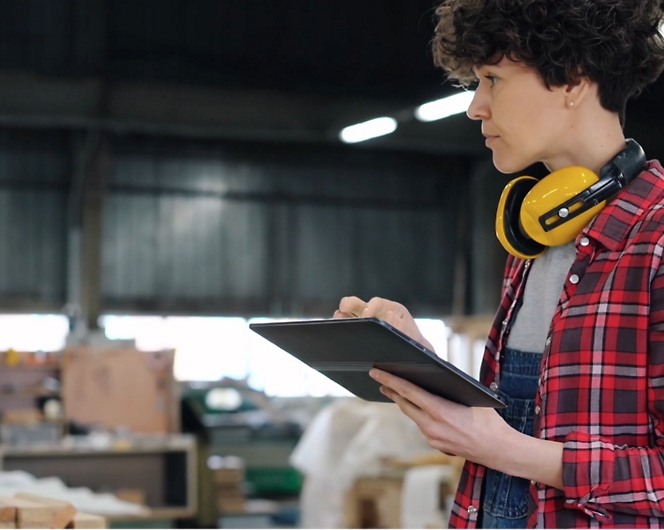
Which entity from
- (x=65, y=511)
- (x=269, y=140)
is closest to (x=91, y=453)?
(x=65, y=511)

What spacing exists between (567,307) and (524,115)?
0.80ft

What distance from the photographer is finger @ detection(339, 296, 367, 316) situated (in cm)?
130

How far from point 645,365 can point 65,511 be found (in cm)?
102

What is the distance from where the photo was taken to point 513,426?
127 centimetres

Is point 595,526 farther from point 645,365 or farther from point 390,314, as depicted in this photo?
point 390,314

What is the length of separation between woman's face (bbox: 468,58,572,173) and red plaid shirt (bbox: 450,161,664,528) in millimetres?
122

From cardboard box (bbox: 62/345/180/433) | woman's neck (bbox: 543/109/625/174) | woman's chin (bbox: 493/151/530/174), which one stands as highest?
cardboard box (bbox: 62/345/180/433)

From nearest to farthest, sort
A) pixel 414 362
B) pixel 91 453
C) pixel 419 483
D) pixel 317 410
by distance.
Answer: pixel 414 362
pixel 419 483
pixel 91 453
pixel 317 410

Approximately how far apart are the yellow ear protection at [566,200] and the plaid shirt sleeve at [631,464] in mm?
131

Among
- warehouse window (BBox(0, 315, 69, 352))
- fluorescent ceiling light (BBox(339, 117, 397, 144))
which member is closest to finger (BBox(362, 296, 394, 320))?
fluorescent ceiling light (BBox(339, 117, 397, 144))

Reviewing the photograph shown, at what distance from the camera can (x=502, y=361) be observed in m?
1.31

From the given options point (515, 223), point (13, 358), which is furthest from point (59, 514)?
point (13, 358)

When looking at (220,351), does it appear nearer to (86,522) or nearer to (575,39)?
(86,522)

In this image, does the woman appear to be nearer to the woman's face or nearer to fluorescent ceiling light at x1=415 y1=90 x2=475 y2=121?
the woman's face
